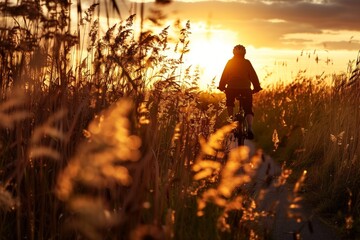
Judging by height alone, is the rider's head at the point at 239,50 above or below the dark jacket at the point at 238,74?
above

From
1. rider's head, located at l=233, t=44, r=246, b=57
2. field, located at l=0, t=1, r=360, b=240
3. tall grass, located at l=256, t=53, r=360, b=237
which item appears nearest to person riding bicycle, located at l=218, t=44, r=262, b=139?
rider's head, located at l=233, t=44, r=246, b=57

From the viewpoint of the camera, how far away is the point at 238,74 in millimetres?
10594

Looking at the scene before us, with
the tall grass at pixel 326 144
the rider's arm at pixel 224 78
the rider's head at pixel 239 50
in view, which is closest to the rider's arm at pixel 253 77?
the rider's head at pixel 239 50

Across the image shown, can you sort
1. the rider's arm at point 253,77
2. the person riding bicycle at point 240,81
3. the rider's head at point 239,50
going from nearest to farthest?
the person riding bicycle at point 240,81 < the rider's head at point 239,50 < the rider's arm at point 253,77

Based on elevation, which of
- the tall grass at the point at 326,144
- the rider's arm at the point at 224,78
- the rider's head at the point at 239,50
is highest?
the rider's head at the point at 239,50

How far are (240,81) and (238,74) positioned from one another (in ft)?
0.50

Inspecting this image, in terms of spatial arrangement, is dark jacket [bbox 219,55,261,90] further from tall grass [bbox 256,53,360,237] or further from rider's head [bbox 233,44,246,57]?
tall grass [bbox 256,53,360,237]

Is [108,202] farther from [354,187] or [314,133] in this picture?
[314,133]

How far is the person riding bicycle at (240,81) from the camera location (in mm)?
10459

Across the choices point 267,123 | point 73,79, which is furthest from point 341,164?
point 267,123

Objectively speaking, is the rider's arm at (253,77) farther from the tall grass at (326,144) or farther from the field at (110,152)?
the field at (110,152)

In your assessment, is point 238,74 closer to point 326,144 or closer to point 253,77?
point 253,77

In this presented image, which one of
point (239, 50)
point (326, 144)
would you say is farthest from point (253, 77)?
point (326, 144)

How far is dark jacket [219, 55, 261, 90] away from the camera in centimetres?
1055
